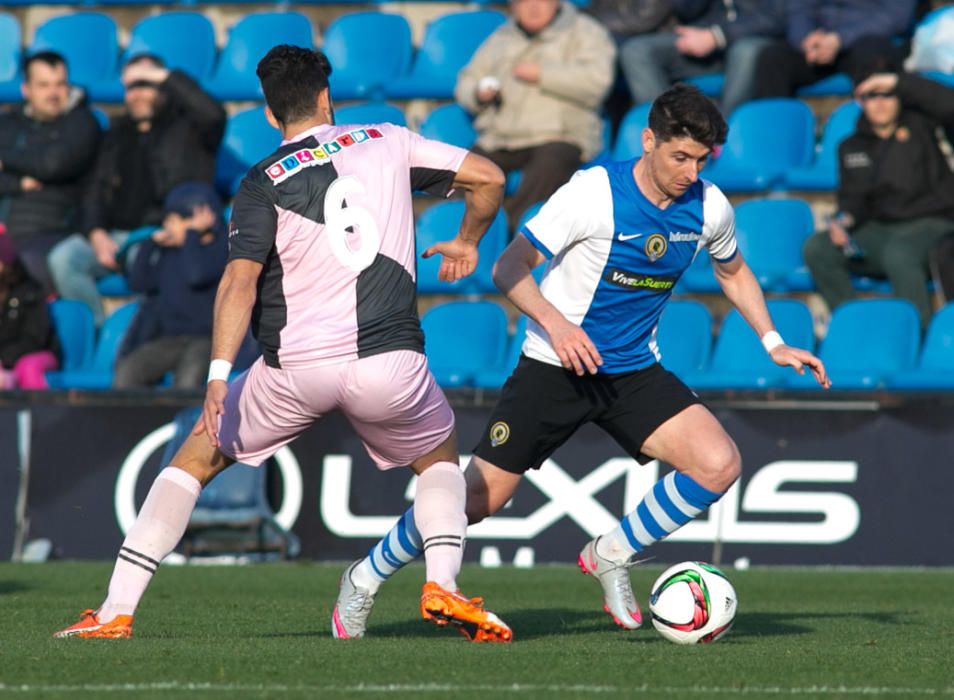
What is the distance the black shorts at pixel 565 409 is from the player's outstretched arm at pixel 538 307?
0.44 metres

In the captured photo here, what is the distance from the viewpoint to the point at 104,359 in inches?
500

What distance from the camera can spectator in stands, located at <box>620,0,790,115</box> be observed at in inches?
501

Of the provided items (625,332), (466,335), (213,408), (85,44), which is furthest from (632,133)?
(213,408)

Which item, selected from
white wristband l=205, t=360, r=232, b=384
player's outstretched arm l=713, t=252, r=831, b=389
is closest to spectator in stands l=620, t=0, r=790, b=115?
player's outstretched arm l=713, t=252, r=831, b=389

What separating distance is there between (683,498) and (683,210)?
1.15m

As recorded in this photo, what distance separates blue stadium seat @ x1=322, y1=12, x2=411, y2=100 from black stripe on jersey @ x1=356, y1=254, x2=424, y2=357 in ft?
27.0

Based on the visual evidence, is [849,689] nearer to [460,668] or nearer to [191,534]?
[460,668]

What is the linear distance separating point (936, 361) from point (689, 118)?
5108 millimetres

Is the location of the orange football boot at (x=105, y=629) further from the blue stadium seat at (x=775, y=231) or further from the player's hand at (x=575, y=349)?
the blue stadium seat at (x=775, y=231)

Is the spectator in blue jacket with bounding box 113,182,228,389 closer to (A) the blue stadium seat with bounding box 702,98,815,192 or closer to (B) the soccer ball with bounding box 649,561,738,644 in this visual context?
(A) the blue stadium seat with bounding box 702,98,815,192

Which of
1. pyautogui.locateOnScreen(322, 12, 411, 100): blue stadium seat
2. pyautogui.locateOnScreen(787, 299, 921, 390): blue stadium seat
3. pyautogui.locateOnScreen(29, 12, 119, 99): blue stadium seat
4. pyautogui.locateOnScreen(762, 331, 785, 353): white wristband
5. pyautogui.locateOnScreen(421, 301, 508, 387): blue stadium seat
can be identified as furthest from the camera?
pyautogui.locateOnScreen(29, 12, 119, 99): blue stadium seat

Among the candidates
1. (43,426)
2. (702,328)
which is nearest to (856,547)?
(702,328)

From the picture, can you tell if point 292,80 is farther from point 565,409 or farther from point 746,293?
point 746,293

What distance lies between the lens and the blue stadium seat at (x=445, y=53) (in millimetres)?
13812
